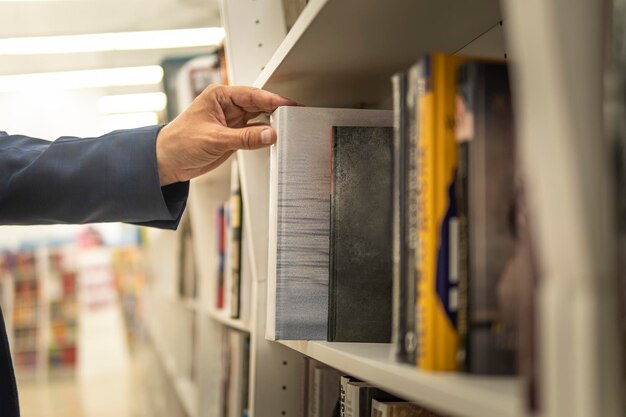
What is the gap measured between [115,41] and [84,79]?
1.98 metres

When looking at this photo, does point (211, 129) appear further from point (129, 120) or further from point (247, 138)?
point (129, 120)

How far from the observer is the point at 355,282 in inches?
38.4

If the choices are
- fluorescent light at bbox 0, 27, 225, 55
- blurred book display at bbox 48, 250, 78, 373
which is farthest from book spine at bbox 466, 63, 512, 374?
blurred book display at bbox 48, 250, 78, 373

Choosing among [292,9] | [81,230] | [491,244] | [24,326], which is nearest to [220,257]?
[292,9]

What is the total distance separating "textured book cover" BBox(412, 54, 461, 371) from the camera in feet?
1.96

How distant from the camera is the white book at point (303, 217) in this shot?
102cm

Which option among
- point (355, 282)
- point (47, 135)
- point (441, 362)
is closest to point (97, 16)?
point (47, 135)

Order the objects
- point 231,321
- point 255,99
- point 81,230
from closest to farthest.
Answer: point 255,99, point 231,321, point 81,230

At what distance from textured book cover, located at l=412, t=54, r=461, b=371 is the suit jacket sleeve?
2.40ft

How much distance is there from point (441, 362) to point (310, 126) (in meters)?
0.52

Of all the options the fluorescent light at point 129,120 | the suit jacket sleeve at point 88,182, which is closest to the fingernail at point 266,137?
the suit jacket sleeve at point 88,182

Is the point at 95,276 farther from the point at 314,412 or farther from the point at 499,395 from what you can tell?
the point at 499,395

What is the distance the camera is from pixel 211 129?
1.17 meters

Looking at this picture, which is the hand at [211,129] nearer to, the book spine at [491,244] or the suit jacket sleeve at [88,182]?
the suit jacket sleeve at [88,182]
